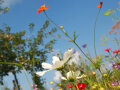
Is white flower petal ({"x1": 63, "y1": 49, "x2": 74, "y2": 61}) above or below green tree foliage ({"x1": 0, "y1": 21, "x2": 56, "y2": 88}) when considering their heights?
below

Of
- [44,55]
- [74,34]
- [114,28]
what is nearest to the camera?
[74,34]

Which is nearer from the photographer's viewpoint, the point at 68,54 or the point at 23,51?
the point at 68,54

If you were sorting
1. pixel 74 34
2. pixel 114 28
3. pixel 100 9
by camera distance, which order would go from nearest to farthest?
pixel 74 34 < pixel 100 9 < pixel 114 28

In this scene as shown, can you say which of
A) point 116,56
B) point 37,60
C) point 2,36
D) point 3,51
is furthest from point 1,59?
point 116,56

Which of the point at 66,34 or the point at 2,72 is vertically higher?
the point at 2,72

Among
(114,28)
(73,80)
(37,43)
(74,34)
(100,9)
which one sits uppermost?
(37,43)

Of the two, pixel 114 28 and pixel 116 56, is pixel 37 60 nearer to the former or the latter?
pixel 114 28

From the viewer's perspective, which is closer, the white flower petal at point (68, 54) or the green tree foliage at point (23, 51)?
the white flower petal at point (68, 54)

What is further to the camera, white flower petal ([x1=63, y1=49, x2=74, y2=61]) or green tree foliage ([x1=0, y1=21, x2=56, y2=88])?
green tree foliage ([x1=0, y1=21, x2=56, y2=88])

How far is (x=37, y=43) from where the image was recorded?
9.46 m

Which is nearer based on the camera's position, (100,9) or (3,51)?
(100,9)

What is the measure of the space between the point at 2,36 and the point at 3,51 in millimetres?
723

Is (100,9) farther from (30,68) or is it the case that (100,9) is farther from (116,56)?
(30,68)

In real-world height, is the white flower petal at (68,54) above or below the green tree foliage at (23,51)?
below
